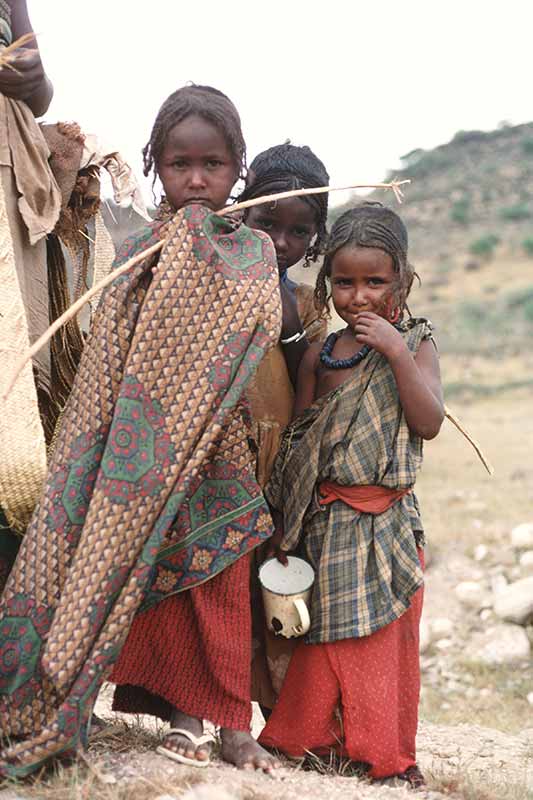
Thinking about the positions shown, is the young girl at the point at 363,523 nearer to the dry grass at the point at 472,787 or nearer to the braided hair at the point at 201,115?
the dry grass at the point at 472,787

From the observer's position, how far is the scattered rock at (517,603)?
665 cm

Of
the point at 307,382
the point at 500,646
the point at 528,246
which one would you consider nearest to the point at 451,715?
the point at 500,646

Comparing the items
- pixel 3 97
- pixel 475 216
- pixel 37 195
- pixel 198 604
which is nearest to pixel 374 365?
pixel 198 604

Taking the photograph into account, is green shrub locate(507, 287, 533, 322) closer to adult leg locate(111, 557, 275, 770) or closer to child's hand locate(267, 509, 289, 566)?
child's hand locate(267, 509, 289, 566)

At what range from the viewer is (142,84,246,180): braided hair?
9.22 ft

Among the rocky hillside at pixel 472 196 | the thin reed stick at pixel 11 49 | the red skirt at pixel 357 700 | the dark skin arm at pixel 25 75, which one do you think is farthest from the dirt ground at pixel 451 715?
the rocky hillside at pixel 472 196

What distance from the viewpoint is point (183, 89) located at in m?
2.89

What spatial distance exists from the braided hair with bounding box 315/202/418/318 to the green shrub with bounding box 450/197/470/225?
3285 cm

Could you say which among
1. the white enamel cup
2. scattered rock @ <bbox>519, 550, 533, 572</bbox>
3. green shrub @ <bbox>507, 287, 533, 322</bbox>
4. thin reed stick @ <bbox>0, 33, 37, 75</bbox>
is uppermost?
green shrub @ <bbox>507, 287, 533, 322</bbox>

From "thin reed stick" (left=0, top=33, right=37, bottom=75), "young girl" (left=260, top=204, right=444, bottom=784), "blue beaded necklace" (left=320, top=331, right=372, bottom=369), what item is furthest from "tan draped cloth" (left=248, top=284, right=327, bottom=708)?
"thin reed stick" (left=0, top=33, right=37, bottom=75)

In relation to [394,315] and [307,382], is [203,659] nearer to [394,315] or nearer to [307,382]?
[307,382]

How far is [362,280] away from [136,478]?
3.35ft

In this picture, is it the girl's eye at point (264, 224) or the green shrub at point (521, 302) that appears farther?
the green shrub at point (521, 302)

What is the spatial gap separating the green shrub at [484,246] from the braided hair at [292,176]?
2839 cm
